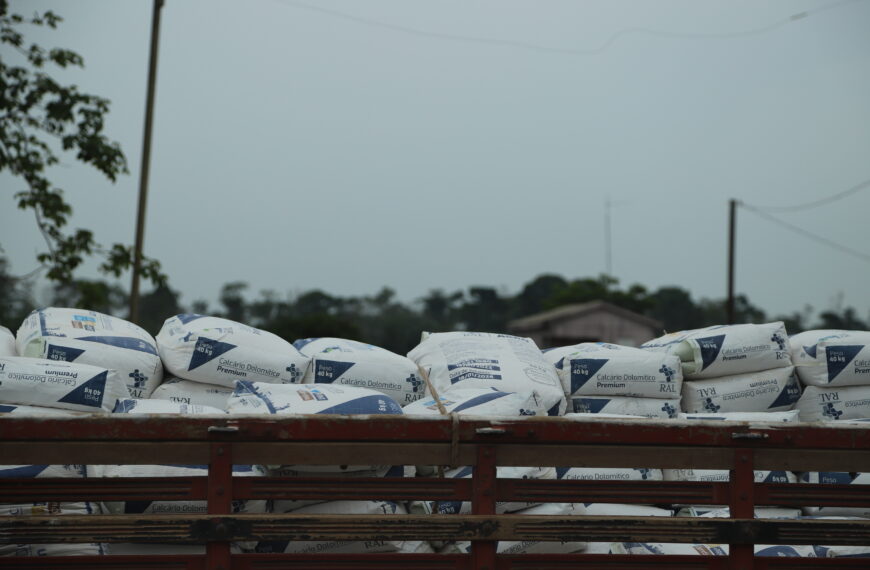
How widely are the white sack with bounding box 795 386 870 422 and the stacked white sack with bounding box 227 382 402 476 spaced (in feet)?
6.44

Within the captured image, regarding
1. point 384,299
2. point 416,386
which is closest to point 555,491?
point 416,386

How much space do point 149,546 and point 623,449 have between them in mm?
1344

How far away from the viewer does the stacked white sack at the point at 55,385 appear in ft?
9.05

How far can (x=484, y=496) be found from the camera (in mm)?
2268

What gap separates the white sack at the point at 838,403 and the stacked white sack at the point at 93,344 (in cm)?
276

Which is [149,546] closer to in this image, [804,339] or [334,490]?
[334,490]

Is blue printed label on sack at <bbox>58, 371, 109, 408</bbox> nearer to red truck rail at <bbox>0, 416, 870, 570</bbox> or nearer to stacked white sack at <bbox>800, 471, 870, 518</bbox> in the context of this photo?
red truck rail at <bbox>0, 416, 870, 570</bbox>

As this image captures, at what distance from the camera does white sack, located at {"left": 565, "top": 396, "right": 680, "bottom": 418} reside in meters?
3.63

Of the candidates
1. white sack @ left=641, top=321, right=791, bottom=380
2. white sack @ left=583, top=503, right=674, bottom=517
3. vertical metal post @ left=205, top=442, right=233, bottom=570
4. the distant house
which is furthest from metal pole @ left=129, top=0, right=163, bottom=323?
the distant house

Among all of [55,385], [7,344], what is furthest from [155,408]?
[7,344]

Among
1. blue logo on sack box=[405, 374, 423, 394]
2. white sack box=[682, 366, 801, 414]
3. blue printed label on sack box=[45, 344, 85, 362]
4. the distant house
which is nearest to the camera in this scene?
blue printed label on sack box=[45, 344, 85, 362]

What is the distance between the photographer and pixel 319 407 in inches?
107

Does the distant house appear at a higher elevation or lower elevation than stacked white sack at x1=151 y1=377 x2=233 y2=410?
higher

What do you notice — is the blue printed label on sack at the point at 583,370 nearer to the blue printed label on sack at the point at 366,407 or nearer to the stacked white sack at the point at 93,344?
the blue printed label on sack at the point at 366,407
